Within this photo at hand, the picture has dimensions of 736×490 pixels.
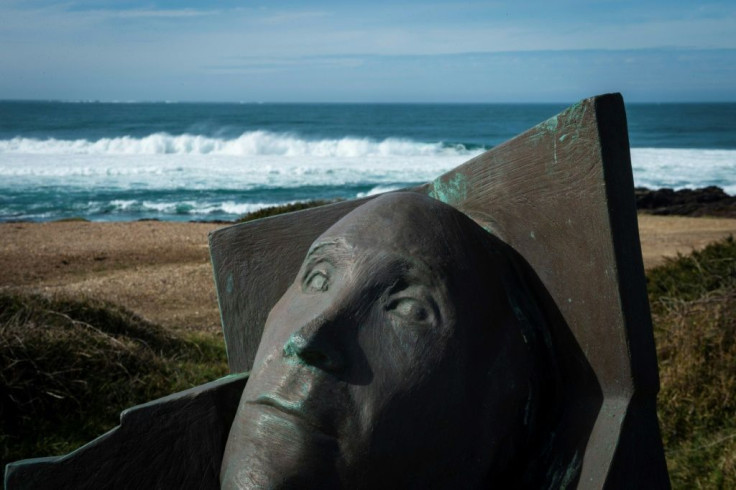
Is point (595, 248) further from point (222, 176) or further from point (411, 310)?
point (222, 176)

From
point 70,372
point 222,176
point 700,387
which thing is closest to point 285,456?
point 70,372

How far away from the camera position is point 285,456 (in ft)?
6.01

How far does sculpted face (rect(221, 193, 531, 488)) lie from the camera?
72.1 inches

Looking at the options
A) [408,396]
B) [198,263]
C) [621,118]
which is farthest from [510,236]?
[198,263]

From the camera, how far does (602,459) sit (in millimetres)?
1922

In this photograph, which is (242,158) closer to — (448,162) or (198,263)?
A: (448,162)

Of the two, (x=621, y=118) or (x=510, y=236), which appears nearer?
(x=621, y=118)

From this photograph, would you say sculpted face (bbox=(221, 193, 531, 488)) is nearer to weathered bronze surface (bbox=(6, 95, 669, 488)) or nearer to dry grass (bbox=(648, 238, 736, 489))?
weathered bronze surface (bbox=(6, 95, 669, 488))

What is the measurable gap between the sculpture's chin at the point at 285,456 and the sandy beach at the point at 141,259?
16.8ft

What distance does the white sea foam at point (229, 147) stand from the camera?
33.3 metres

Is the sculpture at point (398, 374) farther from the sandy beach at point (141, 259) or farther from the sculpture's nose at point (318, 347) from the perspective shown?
the sandy beach at point (141, 259)

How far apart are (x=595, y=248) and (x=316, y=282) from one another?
687mm

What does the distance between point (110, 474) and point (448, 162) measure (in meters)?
27.8

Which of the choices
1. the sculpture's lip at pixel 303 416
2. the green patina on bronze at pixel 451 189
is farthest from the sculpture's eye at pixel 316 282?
the green patina on bronze at pixel 451 189
